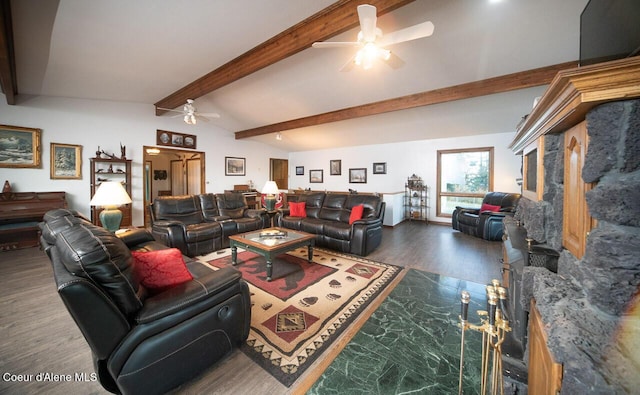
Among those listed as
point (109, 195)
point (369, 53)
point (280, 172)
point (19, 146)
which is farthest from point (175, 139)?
point (369, 53)

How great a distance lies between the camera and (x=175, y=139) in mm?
6418

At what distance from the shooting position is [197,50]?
316 centimetres

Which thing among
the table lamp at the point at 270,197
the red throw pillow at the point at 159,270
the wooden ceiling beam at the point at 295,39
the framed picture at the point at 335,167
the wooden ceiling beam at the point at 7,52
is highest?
the wooden ceiling beam at the point at 295,39

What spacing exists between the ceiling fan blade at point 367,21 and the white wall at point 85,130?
6.01 metres

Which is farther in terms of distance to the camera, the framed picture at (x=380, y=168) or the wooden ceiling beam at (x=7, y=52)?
the framed picture at (x=380, y=168)

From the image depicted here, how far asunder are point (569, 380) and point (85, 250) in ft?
6.14

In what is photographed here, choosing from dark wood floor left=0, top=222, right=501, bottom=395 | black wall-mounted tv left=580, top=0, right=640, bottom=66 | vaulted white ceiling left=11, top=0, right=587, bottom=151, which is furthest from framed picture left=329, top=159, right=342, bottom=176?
black wall-mounted tv left=580, top=0, right=640, bottom=66

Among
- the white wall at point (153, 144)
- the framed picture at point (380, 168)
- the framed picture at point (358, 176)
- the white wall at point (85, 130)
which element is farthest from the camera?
the framed picture at point (358, 176)

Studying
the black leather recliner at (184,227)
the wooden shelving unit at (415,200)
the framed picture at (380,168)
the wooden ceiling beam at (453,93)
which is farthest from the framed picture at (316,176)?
the black leather recliner at (184,227)

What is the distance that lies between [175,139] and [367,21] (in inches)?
245

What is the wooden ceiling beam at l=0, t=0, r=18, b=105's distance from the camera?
209 cm

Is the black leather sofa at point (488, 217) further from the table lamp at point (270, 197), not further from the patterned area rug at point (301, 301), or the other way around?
the table lamp at point (270, 197)

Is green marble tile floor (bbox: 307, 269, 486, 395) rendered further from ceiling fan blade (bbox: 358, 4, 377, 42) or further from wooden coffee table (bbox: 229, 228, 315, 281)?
ceiling fan blade (bbox: 358, 4, 377, 42)

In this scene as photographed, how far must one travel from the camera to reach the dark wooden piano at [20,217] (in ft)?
12.7
